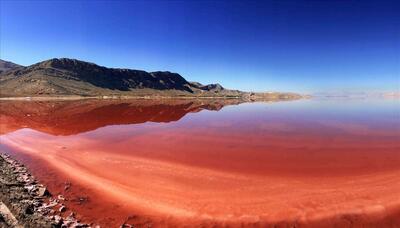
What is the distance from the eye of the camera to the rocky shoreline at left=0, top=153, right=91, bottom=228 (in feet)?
Result: 26.2

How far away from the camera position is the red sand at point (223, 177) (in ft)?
30.6

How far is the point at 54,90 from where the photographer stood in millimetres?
128125

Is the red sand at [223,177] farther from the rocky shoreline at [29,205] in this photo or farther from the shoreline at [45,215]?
the rocky shoreline at [29,205]

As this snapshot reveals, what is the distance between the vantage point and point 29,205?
9.17 m

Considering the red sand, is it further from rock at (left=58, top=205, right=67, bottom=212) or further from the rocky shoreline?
the rocky shoreline

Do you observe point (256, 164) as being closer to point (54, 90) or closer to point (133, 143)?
point (133, 143)

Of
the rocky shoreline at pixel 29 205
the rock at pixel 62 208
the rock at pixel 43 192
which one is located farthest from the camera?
the rock at pixel 43 192

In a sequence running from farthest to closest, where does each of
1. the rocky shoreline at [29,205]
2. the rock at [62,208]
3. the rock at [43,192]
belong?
the rock at [43,192] → the rock at [62,208] → the rocky shoreline at [29,205]

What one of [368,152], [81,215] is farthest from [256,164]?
[81,215]

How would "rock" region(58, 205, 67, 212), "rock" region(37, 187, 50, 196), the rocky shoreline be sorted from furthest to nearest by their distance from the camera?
"rock" region(37, 187, 50, 196)
"rock" region(58, 205, 67, 212)
the rocky shoreline

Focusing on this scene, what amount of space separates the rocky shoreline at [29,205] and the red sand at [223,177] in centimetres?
56

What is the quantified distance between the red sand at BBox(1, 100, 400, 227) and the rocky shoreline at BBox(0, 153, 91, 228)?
0.56 meters

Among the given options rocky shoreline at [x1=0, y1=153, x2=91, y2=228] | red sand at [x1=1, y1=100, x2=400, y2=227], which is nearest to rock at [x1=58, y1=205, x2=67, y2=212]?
rocky shoreline at [x1=0, y1=153, x2=91, y2=228]

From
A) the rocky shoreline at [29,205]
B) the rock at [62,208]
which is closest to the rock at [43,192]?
the rocky shoreline at [29,205]
